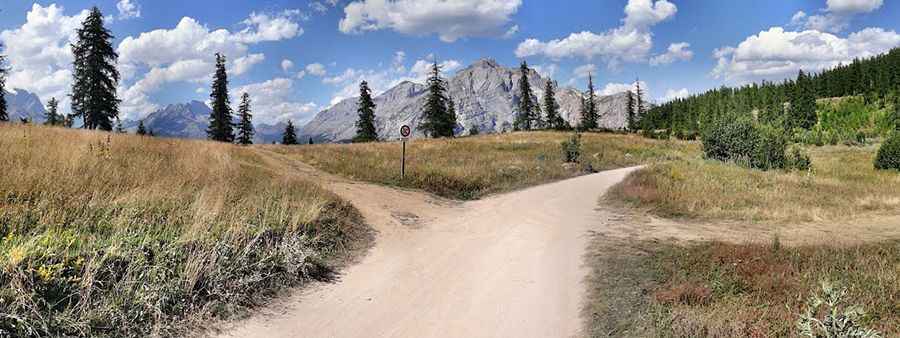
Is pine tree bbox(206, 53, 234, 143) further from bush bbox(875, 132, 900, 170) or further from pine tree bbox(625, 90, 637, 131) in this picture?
pine tree bbox(625, 90, 637, 131)

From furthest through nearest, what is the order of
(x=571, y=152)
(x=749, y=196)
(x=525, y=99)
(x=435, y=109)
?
(x=525, y=99) → (x=435, y=109) → (x=571, y=152) → (x=749, y=196)

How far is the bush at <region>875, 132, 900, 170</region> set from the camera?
97.2 feet

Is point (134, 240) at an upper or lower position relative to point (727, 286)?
upper

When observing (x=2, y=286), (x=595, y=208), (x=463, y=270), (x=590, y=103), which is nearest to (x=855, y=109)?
(x=590, y=103)

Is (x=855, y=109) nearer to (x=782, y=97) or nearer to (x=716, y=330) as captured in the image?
(x=782, y=97)

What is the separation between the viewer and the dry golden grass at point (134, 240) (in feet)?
16.0

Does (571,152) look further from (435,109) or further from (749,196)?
(435,109)

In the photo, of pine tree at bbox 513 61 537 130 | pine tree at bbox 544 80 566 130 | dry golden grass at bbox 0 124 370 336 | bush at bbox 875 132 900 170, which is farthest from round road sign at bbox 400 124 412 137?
pine tree at bbox 544 80 566 130

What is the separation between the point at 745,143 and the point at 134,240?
112 feet

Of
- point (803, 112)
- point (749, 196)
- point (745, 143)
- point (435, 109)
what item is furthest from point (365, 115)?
point (803, 112)

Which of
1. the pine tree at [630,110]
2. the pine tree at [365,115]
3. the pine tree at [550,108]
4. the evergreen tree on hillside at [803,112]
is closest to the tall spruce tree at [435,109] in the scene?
the pine tree at [365,115]

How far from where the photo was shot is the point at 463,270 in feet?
27.0

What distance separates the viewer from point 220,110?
5662cm

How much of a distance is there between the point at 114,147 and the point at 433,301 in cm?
1020
